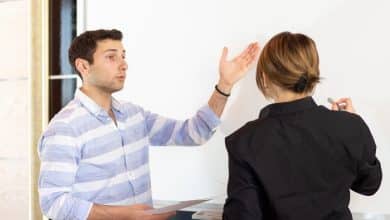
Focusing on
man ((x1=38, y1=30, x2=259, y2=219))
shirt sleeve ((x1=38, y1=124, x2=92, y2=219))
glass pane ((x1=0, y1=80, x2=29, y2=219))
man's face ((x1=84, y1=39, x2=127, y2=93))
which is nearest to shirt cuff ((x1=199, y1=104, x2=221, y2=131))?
man ((x1=38, y1=30, x2=259, y2=219))

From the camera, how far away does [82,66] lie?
4.04ft

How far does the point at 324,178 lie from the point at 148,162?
0.61m

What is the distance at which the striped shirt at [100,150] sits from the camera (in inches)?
42.0

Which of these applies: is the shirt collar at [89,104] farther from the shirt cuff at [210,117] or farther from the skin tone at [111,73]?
the shirt cuff at [210,117]

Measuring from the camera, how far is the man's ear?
1.23m

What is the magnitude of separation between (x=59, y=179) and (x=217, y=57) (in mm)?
597

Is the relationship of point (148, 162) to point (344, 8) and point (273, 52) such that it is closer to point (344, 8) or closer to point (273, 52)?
point (273, 52)

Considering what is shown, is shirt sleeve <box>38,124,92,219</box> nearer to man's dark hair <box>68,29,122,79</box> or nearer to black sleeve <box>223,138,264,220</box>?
man's dark hair <box>68,29,122,79</box>

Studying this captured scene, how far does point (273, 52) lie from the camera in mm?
919

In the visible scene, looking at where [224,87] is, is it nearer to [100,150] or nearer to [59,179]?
[100,150]

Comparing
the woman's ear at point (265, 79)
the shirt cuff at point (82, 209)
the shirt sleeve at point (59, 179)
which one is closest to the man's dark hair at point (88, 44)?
the shirt sleeve at point (59, 179)

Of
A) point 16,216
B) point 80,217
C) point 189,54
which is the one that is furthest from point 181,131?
point 16,216

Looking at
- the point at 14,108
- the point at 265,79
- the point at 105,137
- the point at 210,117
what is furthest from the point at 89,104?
the point at 14,108

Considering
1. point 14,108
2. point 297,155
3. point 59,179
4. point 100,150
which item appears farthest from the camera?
point 14,108
